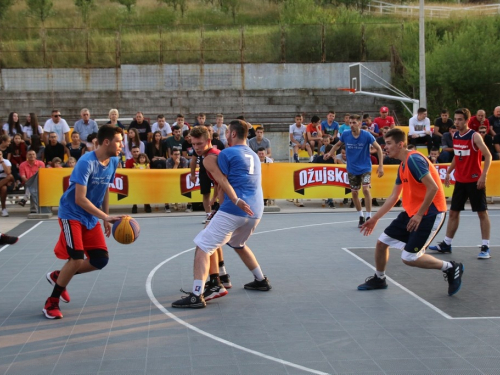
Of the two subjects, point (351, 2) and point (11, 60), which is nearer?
point (11, 60)

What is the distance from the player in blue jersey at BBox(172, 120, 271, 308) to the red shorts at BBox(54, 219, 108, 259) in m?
1.10

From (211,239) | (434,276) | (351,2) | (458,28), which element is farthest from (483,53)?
(211,239)

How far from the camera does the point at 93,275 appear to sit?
31.8ft

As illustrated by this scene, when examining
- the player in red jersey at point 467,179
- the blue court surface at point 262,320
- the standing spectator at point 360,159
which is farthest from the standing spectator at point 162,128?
the player in red jersey at point 467,179

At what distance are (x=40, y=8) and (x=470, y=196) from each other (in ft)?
152

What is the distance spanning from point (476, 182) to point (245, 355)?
607cm

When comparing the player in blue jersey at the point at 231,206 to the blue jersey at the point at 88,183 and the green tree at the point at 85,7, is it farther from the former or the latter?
the green tree at the point at 85,7

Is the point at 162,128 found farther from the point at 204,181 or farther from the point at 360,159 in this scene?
the point at 360,159

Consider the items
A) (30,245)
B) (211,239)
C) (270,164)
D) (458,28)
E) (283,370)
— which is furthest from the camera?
(458,28)

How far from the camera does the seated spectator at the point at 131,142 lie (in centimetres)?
1825

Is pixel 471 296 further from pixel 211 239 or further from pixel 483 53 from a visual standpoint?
pixel 483 53

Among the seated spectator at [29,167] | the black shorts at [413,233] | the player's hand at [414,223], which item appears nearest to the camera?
the player's hand at [414,223]

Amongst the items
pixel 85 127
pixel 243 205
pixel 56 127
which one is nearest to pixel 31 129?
pixel 56 127

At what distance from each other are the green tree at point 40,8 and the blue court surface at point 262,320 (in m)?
43.7
